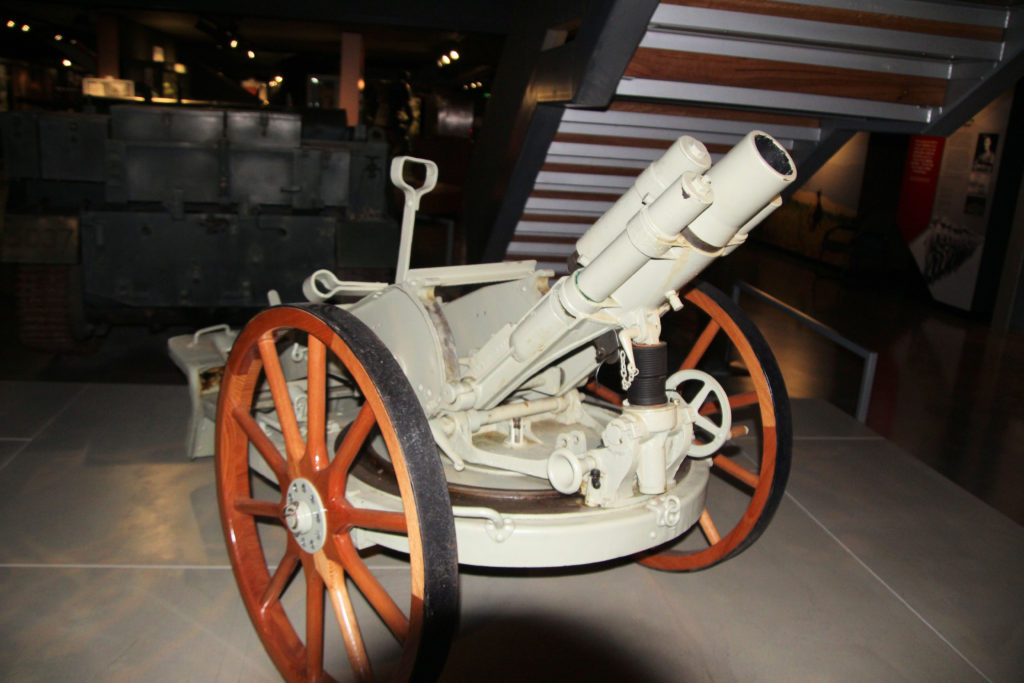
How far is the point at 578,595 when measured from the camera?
3061mm

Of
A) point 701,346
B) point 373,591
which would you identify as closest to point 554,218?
point 701,346

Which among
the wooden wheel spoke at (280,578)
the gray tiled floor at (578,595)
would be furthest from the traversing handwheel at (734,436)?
the wooden wheel spoke at (280,578)

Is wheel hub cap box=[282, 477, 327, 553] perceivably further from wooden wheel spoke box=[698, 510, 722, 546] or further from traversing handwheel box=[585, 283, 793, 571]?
wooden wheel spoke box=[698, 510, 722, 546]

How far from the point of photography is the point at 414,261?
9609 millimetres

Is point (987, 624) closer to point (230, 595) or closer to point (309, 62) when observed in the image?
point (230, 595)

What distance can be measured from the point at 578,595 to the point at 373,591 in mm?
1088

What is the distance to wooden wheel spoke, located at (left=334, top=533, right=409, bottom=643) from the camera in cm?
215

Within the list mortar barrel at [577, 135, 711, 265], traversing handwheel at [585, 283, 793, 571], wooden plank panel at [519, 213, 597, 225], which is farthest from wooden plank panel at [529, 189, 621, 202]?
mortar barrel at [577, 135, 711, 265]

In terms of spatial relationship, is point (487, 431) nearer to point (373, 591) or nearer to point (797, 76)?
point (373, 591)

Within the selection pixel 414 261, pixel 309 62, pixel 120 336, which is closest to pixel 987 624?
pixel 120 336

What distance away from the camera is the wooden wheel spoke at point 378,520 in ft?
6.84

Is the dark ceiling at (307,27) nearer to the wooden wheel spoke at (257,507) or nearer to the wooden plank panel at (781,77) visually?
the wooden plank panel at (781,77)

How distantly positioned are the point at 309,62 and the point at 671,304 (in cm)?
2193

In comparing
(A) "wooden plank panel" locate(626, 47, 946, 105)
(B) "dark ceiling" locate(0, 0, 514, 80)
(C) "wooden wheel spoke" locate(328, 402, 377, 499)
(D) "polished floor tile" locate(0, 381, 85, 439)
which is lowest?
(D) "polished floor tile" locate(0, 381, 85, 439)
